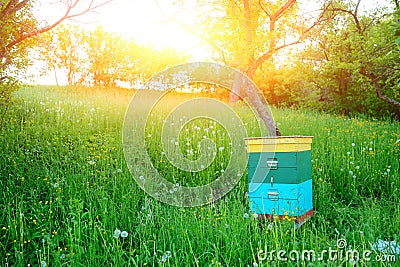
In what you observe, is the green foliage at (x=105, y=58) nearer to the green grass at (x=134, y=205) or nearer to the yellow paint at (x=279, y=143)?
the green grass at (x=134, y=205)

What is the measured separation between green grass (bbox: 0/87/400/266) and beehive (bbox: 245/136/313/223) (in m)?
0.20

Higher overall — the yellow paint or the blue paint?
the yellow paint

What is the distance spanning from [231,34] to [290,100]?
12.4 m

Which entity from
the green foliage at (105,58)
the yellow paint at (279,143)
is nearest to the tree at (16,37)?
the yellow paint at (279,143)

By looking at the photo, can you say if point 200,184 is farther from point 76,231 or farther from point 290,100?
point 290,100

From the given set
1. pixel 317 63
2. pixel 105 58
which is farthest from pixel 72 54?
pixel 317 63

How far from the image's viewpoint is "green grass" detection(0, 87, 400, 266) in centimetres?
304

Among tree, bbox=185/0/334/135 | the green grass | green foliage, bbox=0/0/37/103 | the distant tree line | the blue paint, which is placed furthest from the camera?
the distant tree line

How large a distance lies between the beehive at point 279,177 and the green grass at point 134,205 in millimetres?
197

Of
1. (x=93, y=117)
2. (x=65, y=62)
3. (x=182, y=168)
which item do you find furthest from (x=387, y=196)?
(x=65, y=62)

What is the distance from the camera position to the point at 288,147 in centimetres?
366

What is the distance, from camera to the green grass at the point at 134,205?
9.96 feet

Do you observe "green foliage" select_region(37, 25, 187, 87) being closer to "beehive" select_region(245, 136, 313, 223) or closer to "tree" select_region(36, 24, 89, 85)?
"tree" select_region(36, 24, 89, 85)

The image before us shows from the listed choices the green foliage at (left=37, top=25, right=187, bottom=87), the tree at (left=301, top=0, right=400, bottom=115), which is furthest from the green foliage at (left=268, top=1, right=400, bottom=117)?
the green foliage at (left=37, top=25, right=187, bottom=87)
